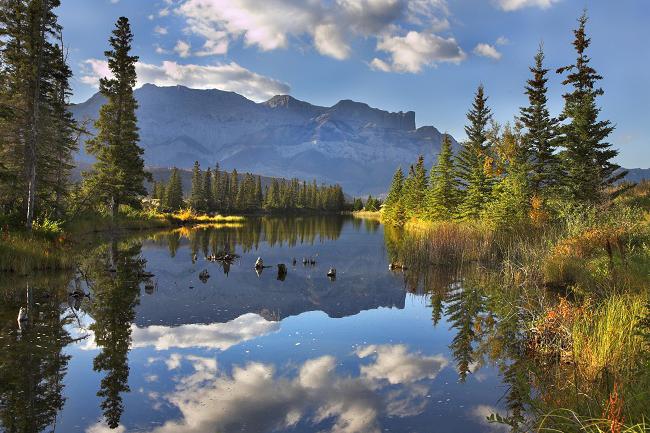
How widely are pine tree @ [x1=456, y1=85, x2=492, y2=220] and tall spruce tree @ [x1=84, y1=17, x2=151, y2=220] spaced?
2931 centimetres

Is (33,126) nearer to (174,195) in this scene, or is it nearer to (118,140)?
(118,140)

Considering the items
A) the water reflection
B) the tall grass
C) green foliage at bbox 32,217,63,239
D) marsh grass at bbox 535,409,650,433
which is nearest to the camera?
marsh grass at bbox 535,409,650,433

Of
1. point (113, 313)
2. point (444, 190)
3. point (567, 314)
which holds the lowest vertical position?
point (113, 313)

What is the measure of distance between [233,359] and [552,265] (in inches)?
506

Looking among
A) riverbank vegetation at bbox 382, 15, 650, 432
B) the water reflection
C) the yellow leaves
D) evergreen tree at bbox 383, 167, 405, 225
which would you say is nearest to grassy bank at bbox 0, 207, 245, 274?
the water reflection

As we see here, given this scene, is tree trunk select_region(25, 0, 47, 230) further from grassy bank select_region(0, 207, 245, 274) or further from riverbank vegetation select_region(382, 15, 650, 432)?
riverbank vegetation select_region(382, 15, 650, 432)

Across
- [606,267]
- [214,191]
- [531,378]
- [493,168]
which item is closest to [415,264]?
[606,267]

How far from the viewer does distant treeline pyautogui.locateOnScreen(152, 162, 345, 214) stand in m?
78.2

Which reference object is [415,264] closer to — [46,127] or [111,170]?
[46,127]

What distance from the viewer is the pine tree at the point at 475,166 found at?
119 feet

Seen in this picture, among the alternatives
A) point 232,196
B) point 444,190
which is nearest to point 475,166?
point 444,190

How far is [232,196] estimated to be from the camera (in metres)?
101

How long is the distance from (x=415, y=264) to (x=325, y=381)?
17.2 m

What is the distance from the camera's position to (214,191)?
325 feet
